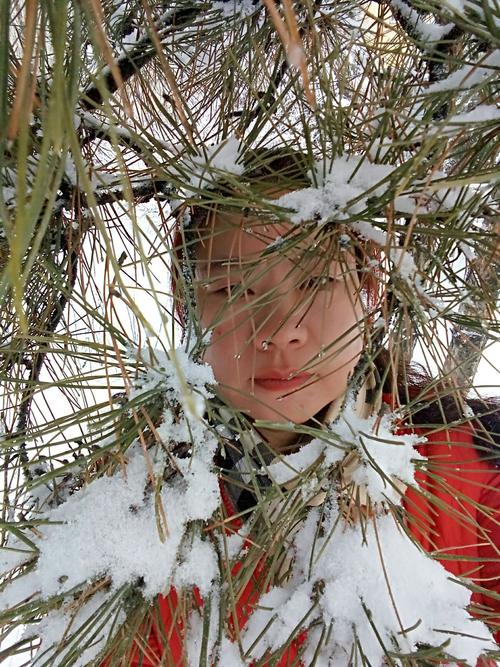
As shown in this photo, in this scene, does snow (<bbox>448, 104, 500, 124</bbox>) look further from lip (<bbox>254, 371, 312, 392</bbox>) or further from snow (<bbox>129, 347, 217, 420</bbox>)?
lip (<bbox>254, 371, 312, 392</bbox>)

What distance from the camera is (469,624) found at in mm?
430

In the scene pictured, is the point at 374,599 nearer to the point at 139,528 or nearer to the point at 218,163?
the point at 139,528

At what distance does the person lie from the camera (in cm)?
41

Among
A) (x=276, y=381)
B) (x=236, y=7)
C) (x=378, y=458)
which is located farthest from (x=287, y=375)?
(x=236, y=7)

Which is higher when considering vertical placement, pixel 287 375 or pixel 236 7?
pixel 236 7

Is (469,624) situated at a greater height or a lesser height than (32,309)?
lesser

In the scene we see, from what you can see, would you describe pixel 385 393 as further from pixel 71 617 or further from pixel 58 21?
pixel 58 21

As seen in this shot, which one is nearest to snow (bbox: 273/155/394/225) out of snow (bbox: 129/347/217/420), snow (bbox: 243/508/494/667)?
snow (bbox: 129/347/217/420)

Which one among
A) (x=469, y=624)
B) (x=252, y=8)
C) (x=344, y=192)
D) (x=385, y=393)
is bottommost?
(x=469, y=624)

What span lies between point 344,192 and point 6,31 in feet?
0.82

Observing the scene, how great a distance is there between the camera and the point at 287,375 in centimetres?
66

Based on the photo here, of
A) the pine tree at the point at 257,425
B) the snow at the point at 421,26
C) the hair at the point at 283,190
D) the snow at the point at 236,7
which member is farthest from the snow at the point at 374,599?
the snow at the point at 236,7

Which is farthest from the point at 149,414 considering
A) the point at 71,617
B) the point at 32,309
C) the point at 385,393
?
the point at 385,393

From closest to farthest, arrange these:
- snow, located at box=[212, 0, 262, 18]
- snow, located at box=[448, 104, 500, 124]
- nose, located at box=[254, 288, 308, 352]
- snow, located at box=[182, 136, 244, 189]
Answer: snow, located at box=[448, 104, 500, 124] < snow, located at box=[182, 136, 244, 189] < nose, located at box=[254, 288, 308, 352] < snow, located at box=[212, 0, 262, 18]
